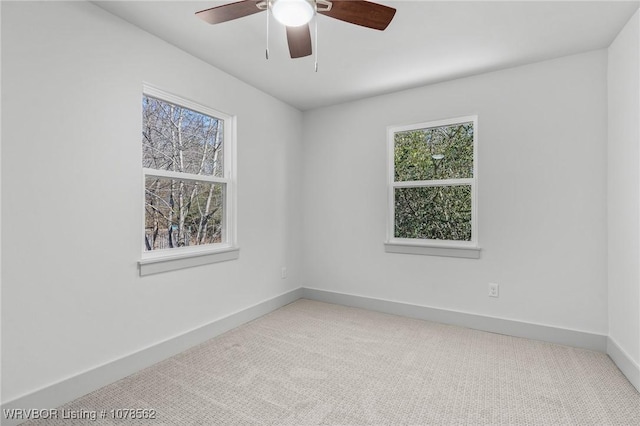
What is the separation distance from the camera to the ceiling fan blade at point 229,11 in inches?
63.4

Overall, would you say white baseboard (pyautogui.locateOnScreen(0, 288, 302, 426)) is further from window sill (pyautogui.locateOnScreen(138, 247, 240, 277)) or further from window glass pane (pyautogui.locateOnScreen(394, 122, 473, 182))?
window glass pane (pyautogui.locateOnScreen(394, 122, 473, 182))

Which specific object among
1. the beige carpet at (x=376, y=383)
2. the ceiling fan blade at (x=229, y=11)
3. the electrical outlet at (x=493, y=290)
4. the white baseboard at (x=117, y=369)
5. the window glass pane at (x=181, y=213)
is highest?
the ceiling fan blade at (x=229, y=11)

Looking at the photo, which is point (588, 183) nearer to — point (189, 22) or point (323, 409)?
point (323, 409)

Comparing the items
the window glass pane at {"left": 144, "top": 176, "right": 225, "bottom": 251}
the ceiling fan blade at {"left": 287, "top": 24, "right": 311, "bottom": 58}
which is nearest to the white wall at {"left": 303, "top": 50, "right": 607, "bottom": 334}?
the window glass pane at {"left": 144, "top": 176, "right": 225, "bottom": 251}

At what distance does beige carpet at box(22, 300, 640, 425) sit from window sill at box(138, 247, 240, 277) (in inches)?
27.0

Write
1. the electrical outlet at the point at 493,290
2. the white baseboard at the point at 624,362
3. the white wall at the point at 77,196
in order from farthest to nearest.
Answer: the electrical outlet at the point at 493,290 < the white baseboard at the point at 624,362 < the white wall at the point at 77,196

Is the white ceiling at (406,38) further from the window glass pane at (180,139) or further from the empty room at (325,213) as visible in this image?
the window glass pane at (180,139)

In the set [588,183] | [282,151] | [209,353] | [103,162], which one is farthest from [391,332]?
[103,162]

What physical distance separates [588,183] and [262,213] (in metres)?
2.95

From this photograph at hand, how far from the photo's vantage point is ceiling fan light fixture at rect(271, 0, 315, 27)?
4.88 feet

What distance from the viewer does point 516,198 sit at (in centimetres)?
291

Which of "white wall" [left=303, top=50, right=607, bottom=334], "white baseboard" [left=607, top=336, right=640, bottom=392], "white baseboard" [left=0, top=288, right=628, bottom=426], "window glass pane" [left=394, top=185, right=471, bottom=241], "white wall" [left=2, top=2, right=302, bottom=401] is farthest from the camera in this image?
"window glass pane" [left=394, top=185, right=471, bottom=241]

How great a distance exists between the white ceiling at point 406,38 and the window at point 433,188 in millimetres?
550

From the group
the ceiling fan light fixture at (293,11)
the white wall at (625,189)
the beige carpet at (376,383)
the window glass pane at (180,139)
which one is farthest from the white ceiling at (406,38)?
the beige carpet at (376,383)
